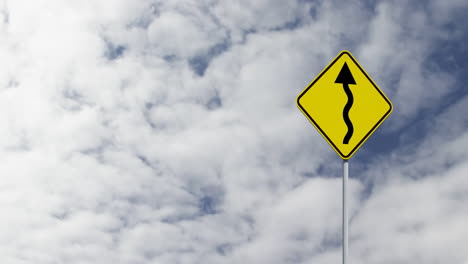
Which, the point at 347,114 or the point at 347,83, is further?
the point at 347,83

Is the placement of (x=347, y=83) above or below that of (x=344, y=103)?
above

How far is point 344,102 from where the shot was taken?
6.28 meters

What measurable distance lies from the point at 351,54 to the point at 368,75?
1.29ft

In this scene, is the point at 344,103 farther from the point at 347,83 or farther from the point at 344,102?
the point at 347,83

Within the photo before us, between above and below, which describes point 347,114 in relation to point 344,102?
below

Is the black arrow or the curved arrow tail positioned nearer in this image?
the curved arrow tail

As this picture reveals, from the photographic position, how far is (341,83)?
20.8 ft

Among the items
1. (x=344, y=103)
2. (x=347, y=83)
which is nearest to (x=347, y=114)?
(x=344, y=103)

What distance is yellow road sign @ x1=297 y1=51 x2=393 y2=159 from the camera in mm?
6137

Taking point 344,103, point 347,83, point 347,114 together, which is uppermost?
point 347,83

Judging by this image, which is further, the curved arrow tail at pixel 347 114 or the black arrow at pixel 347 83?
the black arrow at pixel 347 83

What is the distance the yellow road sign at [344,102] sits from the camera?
614cm

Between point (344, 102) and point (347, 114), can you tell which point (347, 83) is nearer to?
point (344, 102)

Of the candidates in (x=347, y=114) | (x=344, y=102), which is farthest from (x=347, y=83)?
(x=347, y=114)
